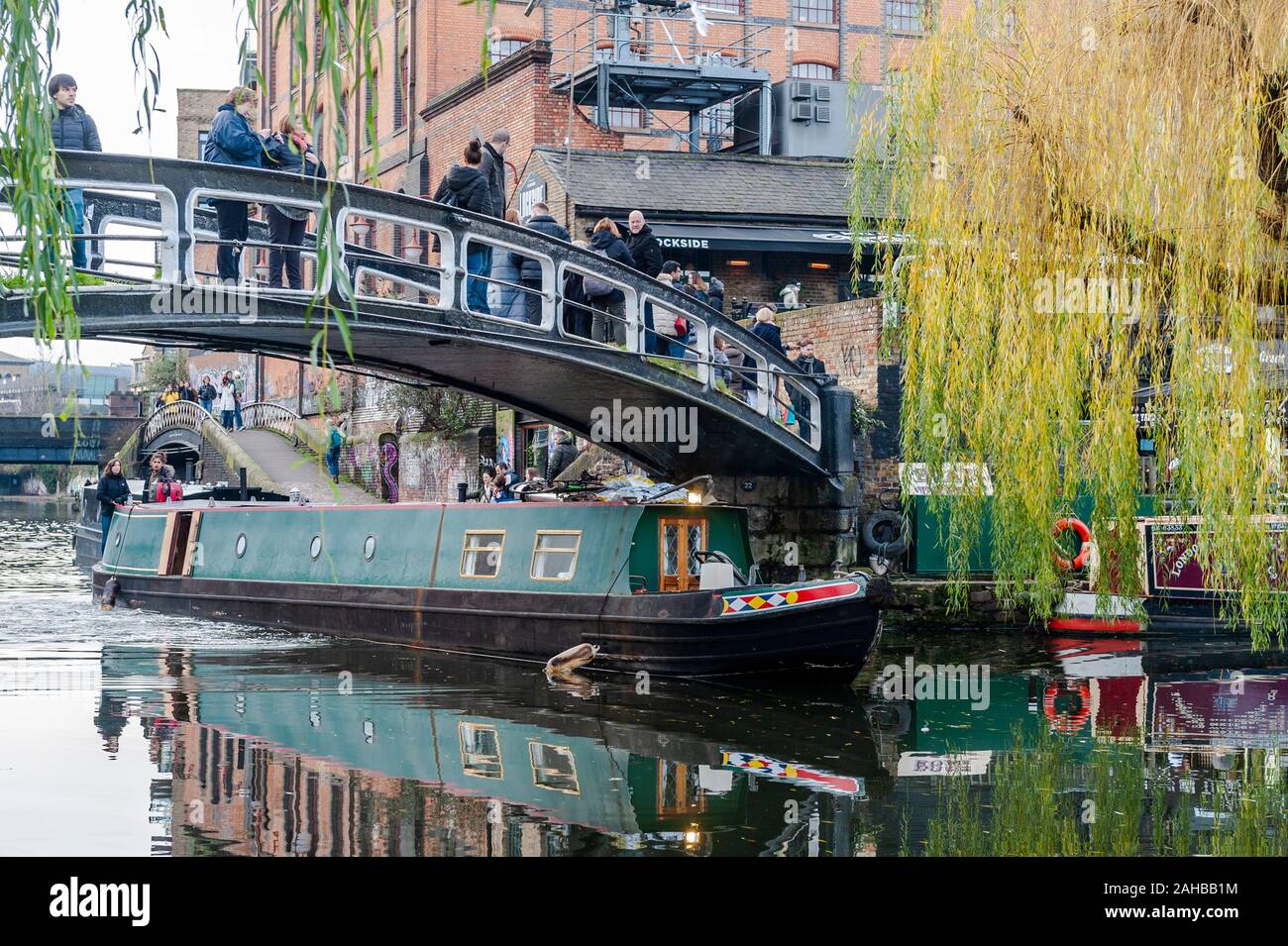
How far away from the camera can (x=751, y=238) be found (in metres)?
23.8

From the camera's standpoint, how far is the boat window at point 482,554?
15.6 m

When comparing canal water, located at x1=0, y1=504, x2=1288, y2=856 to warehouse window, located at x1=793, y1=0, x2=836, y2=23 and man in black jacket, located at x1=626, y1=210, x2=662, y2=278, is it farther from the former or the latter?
warehouse window, located at x1=793, y1=0, x2=836, y2=23

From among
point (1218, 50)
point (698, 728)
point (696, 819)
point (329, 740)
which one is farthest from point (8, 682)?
point (1218, 50)

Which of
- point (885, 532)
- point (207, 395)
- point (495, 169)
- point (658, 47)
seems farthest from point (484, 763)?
point (207, 395)

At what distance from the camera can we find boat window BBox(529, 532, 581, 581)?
14797mm

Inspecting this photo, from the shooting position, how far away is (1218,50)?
9.77 meters

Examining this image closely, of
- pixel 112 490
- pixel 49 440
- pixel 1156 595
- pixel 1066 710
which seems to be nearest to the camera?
pixel 1066 710

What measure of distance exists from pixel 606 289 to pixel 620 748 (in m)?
5.44

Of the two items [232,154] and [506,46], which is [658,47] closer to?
[506,46]

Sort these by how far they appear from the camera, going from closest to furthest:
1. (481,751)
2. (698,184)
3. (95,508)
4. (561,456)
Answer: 1. (481,751)
2. (561,456)
3. (698,184)
4. (95,508)

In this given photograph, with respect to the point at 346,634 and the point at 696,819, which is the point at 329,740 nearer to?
the point at 696,819

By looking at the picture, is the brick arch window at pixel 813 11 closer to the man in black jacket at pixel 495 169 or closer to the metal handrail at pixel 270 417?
the metal handrail at pixel 270 417

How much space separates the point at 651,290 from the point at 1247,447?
6281 mm

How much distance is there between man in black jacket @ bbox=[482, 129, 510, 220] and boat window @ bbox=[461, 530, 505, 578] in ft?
10.2
